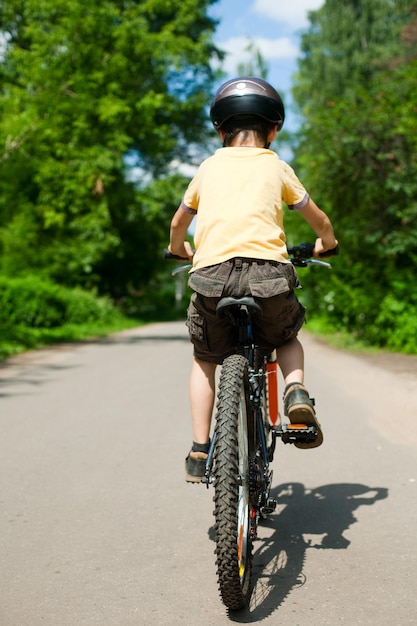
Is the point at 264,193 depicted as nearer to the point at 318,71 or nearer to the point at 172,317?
the point at 318,71

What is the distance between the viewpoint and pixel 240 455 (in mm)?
3021

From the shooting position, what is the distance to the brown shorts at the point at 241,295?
10.7ft

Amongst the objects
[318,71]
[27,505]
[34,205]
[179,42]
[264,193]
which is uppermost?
[318,71]

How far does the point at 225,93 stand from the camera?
3514 mm

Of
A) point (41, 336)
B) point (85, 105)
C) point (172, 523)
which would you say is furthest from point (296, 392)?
point (85, 105)

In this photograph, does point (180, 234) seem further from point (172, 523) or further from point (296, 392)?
point (172, 523)

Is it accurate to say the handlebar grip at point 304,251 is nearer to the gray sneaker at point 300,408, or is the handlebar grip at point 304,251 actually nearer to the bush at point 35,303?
the gray sneaker at point 300,408

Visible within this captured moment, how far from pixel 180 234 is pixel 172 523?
1489 millimetres

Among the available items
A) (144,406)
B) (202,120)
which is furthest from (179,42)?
(144,406)

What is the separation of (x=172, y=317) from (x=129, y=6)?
24.1 metres

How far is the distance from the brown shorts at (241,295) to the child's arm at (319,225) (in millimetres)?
310

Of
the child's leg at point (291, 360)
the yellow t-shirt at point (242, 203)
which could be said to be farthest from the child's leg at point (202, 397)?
the yellow t-shirt at point (242, 203)

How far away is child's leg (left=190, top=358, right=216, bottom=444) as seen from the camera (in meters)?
3.50

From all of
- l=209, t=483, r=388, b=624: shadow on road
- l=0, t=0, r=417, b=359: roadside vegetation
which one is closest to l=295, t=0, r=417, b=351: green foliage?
l=0, t=0, r=417, b=359: roadside vegetation
